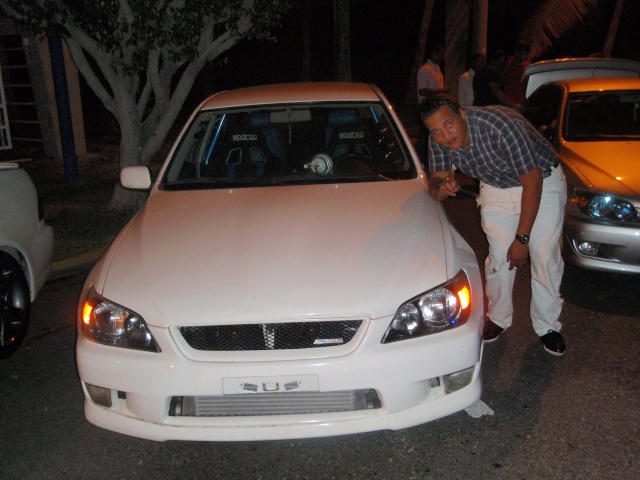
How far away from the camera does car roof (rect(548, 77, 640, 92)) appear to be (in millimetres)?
5820

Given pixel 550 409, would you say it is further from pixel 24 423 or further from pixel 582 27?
pixel 582 27

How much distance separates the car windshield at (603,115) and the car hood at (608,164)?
0.33 meters

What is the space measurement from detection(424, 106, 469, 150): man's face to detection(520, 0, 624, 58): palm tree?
467 inches

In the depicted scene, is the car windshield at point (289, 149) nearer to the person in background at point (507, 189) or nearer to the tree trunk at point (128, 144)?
the person in background at point (507, 189)

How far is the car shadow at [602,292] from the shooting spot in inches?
183

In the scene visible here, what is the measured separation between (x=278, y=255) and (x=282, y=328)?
434 mm

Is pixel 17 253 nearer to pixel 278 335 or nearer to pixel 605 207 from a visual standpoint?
pixel 278 335

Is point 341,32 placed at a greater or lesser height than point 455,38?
greater

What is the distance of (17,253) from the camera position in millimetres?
4250

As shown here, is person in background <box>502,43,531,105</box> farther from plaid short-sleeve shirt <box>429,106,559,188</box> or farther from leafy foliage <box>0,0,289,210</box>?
plaid short-sleeve shirt <box>429,106,559,188</box>

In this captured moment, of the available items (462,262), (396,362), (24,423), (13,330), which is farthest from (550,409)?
(13,330)

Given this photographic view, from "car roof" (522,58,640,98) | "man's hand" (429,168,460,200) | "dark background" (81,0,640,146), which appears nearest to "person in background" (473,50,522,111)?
"car roof" (522,58,640,98)

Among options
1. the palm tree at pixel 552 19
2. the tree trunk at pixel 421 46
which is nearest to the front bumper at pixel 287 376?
the palm tree at pixel 552 19

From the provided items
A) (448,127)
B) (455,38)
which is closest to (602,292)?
(448,127)
